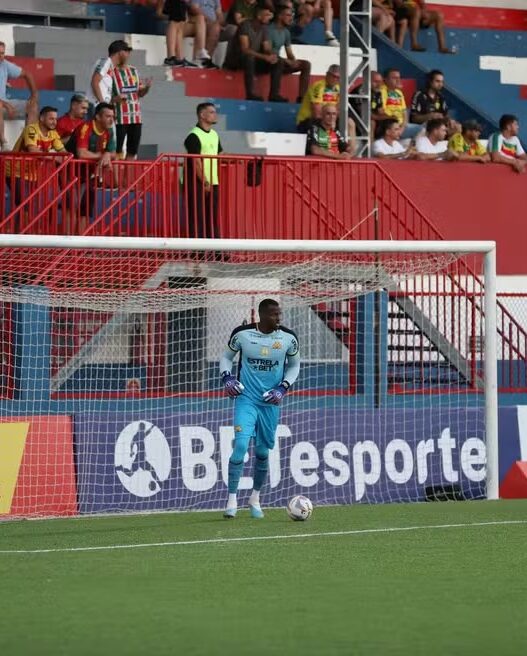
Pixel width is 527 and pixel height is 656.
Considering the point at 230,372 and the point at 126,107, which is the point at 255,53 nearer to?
the point at 126,107

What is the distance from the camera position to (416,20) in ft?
80.6

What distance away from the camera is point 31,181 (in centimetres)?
1611

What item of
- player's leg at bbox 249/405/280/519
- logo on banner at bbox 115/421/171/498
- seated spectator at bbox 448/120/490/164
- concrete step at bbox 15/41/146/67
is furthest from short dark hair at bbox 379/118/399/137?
player's leg at bbox 249/405/280/519

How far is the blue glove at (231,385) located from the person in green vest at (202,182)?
351 cm

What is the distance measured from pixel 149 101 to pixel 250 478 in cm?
692

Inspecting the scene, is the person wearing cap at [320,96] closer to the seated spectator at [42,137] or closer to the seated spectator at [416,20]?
the seated spectator at [416,20]

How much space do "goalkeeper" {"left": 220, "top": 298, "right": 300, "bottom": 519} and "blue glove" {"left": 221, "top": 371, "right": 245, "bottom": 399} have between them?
3 cm

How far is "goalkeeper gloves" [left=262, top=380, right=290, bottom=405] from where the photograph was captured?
13344 mm

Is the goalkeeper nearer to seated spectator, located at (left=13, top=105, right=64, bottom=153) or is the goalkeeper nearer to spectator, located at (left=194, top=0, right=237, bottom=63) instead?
seated spectator, located at (left=13, top=105, right=64, bottom=153)

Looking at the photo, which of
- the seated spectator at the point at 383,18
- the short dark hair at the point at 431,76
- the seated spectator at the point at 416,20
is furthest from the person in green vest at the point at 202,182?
the seated spectator at the point at 416,20

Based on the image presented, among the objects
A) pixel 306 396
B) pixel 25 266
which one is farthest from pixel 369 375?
pixel 25 266

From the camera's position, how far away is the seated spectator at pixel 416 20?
24.5 meters

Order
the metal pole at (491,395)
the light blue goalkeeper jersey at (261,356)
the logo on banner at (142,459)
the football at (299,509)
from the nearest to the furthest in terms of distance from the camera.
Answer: the football at (299,509), the light blue goalkeeper jersey at (261,356), the logo on banner at (142,459), the metal pole at (491,395)

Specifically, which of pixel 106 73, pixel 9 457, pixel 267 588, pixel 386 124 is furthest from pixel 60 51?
pixel 267 588
